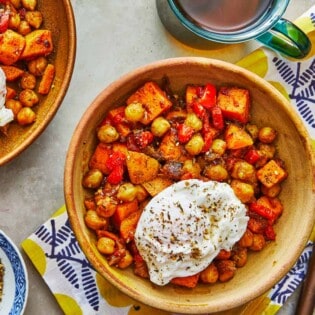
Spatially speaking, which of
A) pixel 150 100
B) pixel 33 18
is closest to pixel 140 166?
pixel 150 100

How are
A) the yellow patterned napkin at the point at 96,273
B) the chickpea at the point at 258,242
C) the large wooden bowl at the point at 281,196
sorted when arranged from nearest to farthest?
the large wooden bowl at the point at 281,196, the chickpea at the point at 258,242, the yellow patterned napkin at the point at 96,273

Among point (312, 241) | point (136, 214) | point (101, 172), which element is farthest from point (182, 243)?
point (312, 241)

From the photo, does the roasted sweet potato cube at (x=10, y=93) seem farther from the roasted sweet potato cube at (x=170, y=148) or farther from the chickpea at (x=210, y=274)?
the chickpea at (x=210, y=274)

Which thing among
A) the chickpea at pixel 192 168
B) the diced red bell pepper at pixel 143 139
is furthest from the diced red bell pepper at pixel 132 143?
the chickpea at pixel 192 168

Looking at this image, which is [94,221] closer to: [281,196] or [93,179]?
[93,179]

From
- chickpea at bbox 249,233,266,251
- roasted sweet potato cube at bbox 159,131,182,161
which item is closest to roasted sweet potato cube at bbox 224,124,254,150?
roasted sweet potato cube at bbox 159,131,182,161

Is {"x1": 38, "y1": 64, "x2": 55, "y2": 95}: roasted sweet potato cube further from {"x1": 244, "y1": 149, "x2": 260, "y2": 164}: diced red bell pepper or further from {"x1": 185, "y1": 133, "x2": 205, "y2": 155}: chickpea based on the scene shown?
{"x1": 244, "y1": 149, "x2": 260, "y2": 164}: diced red bell pepper
